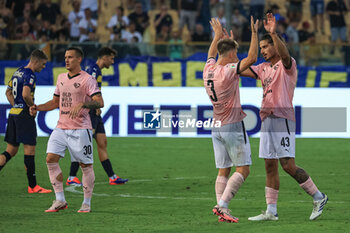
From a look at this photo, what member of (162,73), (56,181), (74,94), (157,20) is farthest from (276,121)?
(157,20)

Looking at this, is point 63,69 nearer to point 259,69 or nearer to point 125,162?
point 125,162

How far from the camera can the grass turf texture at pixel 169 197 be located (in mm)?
8141

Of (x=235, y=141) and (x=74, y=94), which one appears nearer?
(x=235, y=141)

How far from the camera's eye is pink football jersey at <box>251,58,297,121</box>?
8320mm

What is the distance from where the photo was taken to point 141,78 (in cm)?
1897

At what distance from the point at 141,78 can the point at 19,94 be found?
8.08 m

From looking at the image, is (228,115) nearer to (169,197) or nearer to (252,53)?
(252,53)

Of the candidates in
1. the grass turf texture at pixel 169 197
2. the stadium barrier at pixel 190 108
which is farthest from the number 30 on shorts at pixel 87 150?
the stadium barrier at pixel 190 108

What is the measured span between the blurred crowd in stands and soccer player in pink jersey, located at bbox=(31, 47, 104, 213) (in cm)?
1147

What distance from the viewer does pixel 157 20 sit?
21.7 metres

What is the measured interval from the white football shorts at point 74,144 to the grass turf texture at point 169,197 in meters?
0.67

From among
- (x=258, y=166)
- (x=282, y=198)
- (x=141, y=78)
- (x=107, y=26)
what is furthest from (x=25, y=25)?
(x=282, y=198)

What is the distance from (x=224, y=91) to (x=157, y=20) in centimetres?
1355

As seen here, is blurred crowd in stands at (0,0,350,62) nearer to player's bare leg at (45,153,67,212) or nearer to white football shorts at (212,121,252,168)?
player's bare leg at (45,153,67,212)
